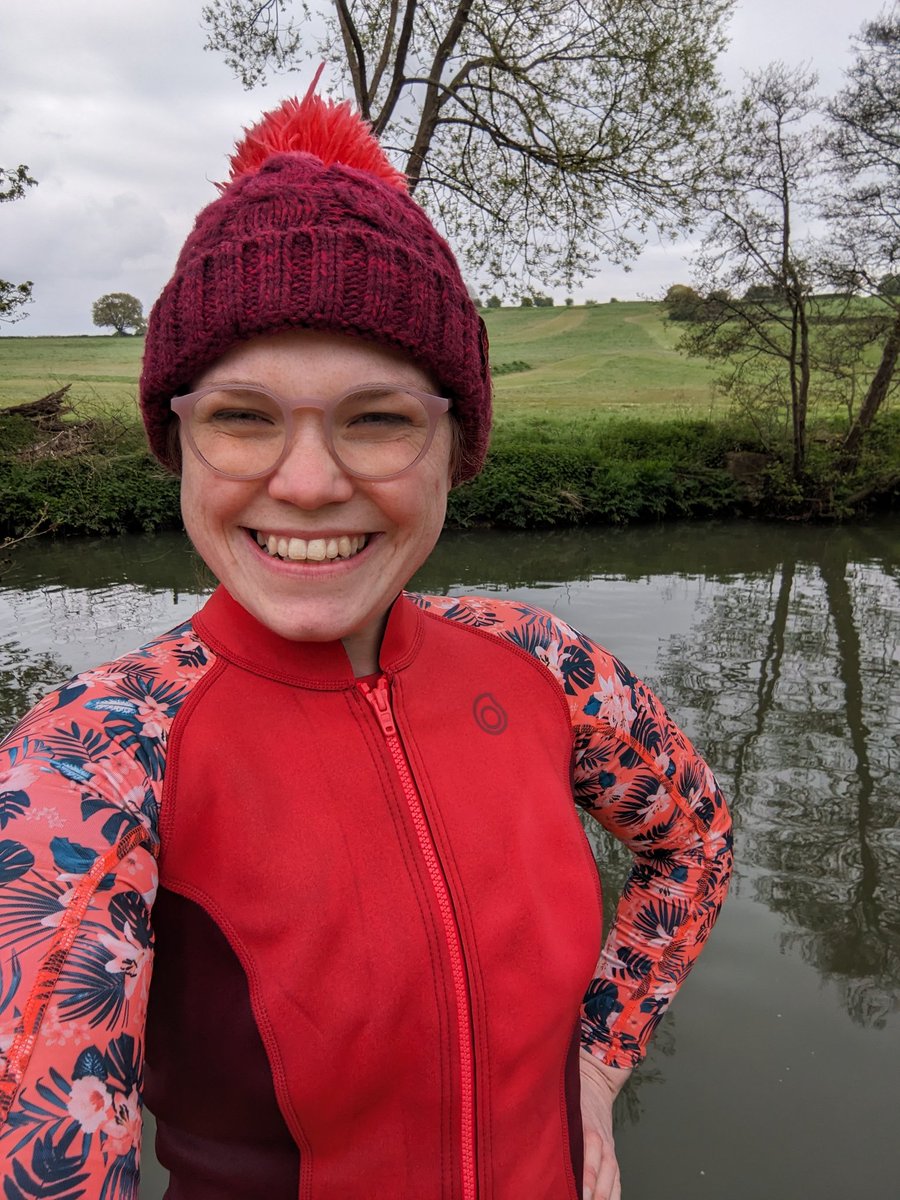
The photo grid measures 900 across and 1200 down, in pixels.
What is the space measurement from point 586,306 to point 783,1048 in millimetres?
53524

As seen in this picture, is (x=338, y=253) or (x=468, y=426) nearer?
(x=338, y=253)

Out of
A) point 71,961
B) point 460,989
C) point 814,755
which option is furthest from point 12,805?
point 814,755

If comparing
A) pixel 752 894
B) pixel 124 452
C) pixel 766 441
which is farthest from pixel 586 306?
pixel 752 894

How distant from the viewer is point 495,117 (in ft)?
35.1

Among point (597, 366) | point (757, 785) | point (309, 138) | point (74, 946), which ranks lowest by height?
point (757, 785)

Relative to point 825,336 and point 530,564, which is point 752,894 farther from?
point 825,336

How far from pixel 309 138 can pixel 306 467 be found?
20.6 inches

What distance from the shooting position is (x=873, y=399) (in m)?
16.2

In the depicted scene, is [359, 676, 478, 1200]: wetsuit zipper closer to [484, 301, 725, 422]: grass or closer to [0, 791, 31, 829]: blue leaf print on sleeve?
[0, 791, 31, 829]: blue leaf print on sleeve

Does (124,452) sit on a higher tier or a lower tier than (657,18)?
lower

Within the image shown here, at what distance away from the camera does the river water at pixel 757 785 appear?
3.04 m

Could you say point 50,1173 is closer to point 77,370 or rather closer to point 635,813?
point 635,813

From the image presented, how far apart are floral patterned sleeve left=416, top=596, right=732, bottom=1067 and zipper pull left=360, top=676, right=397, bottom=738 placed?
291 mm

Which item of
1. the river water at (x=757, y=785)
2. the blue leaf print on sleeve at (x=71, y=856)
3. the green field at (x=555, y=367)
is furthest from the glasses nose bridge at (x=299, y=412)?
the green field at (x=555, y=367)
